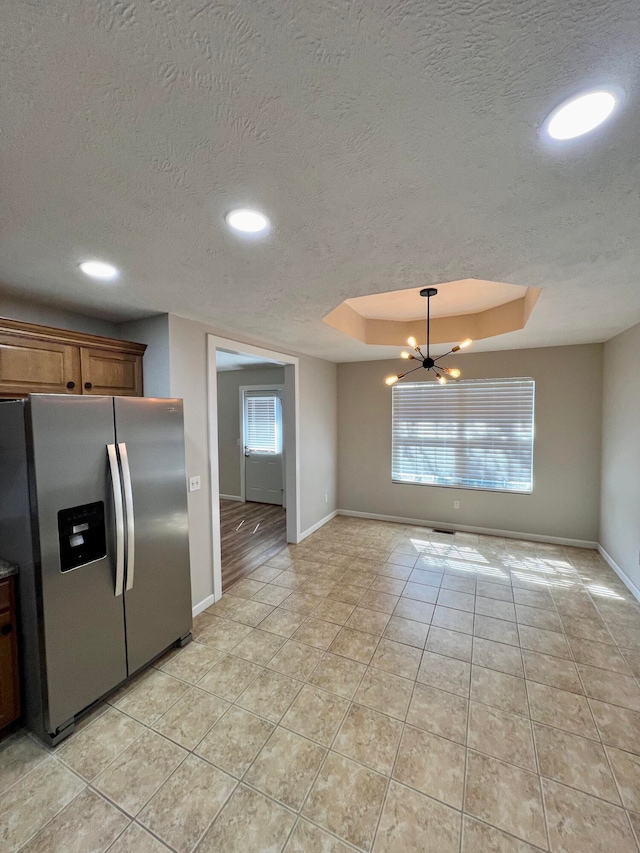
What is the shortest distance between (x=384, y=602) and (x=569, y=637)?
4.54 feet

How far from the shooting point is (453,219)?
140cm

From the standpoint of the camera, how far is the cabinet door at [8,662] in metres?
1.80

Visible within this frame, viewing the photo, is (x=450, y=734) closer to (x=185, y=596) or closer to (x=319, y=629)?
(x=319, y=629)

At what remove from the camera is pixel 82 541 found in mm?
1919

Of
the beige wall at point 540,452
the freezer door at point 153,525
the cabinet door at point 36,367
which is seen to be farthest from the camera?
the beige wall at point 540,452

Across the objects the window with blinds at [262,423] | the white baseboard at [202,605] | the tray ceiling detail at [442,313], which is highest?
the tray ceiling detail at [442,313]

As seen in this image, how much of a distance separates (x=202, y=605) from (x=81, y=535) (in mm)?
1454

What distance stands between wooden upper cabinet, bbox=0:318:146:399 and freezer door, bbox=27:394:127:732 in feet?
1.59

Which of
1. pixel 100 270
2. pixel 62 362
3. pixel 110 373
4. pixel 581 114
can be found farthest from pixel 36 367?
pixel 581 114

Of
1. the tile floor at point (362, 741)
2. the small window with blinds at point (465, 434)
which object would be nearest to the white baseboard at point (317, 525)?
the small window with blinds at point (465, 434)

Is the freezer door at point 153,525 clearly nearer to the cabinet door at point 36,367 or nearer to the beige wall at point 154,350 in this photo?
the beige wall at point 154,350

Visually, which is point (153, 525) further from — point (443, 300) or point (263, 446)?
point (263, 446)

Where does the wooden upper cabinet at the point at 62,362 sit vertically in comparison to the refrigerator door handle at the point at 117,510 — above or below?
above

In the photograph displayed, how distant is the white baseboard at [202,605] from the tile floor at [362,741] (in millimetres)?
94
